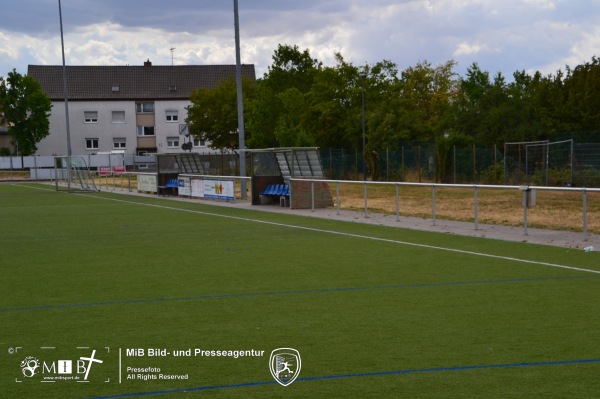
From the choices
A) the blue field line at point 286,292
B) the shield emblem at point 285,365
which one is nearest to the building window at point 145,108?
the blue field line at point 286,292

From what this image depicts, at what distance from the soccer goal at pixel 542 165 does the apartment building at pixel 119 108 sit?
186ft

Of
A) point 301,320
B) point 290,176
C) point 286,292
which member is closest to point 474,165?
point 290,176

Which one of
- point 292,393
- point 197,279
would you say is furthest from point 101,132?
point 292,393

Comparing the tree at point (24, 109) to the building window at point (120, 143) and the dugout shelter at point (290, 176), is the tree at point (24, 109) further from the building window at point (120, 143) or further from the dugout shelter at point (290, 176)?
the dugout shelter at point (290, 176)

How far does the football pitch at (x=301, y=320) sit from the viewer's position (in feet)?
21.6

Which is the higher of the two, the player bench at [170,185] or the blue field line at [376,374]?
the blue field line at [376,374]

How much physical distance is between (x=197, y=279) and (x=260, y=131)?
57777 mm

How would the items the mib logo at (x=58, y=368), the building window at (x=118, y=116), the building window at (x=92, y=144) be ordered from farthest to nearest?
the building window at (x=118, y=116), the building window at (x=92, y=144), the mib logo at (x=58, y=368)

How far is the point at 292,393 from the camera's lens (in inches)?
248

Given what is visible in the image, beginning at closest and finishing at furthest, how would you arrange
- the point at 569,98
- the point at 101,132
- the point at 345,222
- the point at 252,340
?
the point at 252,340
the point at 345,222
the point at 569,98
the point at 101,132

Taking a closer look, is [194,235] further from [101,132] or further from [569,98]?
[101,132]

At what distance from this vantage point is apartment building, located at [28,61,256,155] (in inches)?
3743

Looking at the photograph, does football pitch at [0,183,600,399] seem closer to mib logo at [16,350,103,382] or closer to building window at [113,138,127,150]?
mib logo at [16,350,103,382]

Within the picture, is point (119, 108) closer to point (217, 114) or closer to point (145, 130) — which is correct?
point (145, 130)
